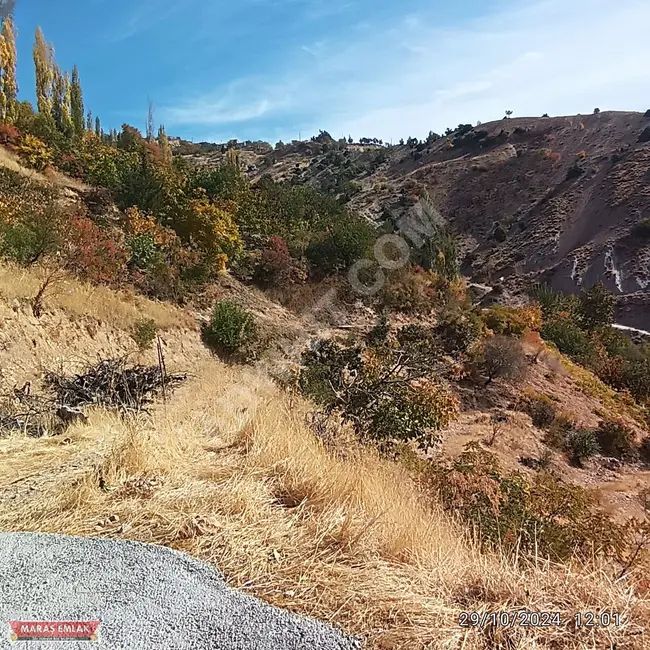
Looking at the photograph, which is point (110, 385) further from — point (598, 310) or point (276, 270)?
point (598, 310)

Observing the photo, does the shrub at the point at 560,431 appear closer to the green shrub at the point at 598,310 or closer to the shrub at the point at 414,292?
the shrub at the point at 414,292

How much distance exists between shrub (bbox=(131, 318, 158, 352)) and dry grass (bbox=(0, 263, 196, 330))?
170 millimetres

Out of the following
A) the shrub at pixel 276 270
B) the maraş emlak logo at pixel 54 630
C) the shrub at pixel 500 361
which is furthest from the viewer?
the shrub at pixel 276 270

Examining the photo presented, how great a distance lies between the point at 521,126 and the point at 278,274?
50.5m

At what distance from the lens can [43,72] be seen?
2334 cm

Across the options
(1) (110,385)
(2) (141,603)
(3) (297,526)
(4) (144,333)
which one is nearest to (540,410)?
(4) (144,333)

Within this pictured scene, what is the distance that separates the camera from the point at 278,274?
13.8 meters

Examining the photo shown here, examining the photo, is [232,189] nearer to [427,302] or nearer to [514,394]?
[427,302]

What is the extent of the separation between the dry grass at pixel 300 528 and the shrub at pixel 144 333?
5218 mm

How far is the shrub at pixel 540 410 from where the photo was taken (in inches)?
460

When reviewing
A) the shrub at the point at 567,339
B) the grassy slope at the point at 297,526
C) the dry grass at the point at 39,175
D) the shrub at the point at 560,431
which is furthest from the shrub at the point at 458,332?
the dry grass at the point at 39,175

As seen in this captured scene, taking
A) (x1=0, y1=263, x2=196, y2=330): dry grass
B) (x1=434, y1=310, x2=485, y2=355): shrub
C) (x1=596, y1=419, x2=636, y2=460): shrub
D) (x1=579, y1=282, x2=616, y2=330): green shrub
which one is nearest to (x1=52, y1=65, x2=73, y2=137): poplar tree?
(x1=0, y1=263, x2=196, y2=330): dry grass

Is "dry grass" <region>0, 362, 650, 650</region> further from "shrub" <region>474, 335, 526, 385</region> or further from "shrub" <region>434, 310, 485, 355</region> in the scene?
"shrub" <region>434, 310, 485, 355</region>

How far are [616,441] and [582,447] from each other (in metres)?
1.12
